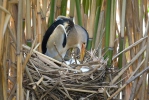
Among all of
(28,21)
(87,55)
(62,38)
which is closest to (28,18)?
(28,21)

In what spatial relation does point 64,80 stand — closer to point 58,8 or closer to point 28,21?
point 28,21

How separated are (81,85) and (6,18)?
45cm

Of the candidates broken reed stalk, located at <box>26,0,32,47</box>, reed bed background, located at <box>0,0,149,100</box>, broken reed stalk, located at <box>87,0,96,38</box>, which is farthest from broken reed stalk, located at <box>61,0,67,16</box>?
broken reed stalk, located at <box>26,0,32,47</box>

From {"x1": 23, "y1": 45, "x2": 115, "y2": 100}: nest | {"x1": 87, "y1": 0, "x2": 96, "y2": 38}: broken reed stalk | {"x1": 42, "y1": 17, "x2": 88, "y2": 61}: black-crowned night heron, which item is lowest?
{"x1": 23, "y1": 45, "x2": 115, "y2": 100}: nest

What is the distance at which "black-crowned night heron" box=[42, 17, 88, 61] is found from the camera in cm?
169

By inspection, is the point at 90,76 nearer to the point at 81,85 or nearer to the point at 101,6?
the point at 81,85

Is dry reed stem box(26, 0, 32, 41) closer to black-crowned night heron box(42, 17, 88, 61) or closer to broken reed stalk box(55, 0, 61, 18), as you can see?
black-crowned night heron box(42, 17, 88, 61)

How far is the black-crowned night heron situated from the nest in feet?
0.29

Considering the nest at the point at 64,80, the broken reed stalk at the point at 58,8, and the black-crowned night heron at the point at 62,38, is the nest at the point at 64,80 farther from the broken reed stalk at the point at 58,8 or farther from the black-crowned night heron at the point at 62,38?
the broken reed stalk at the point at 58,8

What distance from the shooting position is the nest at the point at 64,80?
5.04ft

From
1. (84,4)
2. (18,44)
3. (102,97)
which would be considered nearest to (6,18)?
(18,44)

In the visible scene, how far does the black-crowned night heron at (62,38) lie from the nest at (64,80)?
3.4 inches

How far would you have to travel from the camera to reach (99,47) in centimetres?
181

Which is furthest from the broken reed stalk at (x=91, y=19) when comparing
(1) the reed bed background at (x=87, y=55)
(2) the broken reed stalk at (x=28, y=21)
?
(2) the broken reed stalk at (x=28, y=21)
